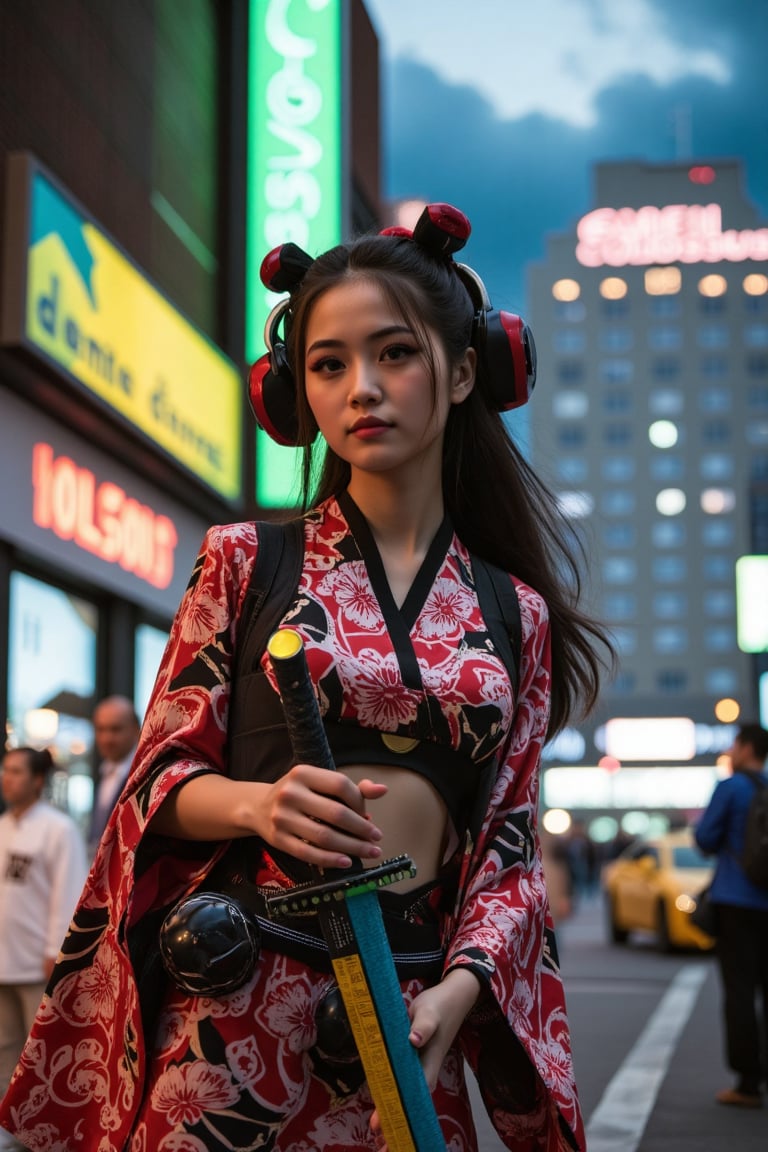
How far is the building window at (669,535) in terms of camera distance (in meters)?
104

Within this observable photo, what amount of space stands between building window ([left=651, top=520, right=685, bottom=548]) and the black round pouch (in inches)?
→ 4082

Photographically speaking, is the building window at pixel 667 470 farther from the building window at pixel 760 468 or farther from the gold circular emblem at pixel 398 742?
the gold circular emblem at pixel 398 742

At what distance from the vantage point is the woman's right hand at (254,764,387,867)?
1.89 m

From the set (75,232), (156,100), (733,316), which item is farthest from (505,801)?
(733,316)

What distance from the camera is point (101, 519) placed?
13.8m

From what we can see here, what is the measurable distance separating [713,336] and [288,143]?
93917 millimetres

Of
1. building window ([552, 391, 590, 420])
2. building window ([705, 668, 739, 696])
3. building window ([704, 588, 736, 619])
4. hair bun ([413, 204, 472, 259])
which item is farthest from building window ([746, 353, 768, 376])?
hair bun ([413, 204, 472, 259])

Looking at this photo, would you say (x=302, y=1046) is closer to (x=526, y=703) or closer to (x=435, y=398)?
(x=526, y=703)

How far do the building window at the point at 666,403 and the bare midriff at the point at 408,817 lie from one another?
10605cm

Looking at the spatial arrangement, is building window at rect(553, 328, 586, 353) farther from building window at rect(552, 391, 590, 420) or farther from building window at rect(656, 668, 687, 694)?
building window at rect(656, 668, 687, 694)

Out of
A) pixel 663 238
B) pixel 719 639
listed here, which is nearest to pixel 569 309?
pixel 663 238

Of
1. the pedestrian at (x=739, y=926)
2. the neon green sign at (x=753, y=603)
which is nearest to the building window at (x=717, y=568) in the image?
the neon green sign at (x=753, y=603)

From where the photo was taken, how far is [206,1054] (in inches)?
81.7

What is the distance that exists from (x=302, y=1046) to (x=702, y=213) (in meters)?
113
